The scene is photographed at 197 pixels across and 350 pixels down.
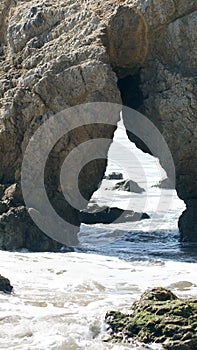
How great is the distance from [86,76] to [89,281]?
7806 mm

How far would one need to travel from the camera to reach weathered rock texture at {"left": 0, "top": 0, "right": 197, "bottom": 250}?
22.9 metres

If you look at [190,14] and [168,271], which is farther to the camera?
[190,14]

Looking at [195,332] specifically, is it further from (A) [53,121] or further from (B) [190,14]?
(B) [190,14]

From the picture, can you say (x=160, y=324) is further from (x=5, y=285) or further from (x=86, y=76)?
(x=86, y=76)

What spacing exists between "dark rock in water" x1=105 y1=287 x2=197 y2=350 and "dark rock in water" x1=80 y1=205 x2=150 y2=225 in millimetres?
A: 16451

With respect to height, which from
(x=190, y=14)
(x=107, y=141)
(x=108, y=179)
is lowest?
(x=108, y=179)

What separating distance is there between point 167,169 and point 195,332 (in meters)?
12.9

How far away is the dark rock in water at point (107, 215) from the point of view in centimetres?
3027

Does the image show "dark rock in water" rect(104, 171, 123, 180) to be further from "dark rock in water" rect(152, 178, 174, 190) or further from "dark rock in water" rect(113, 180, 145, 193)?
"dark rock in water" rect(113, 180, 145, 193)

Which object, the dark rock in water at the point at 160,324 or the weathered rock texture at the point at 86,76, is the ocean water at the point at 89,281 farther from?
the weathered rock texture at the point at 86,76

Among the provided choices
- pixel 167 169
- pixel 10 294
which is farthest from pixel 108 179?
pixel 10 294

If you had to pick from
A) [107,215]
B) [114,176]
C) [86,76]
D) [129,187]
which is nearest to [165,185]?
[129,187]

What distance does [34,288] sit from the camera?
17.0 m

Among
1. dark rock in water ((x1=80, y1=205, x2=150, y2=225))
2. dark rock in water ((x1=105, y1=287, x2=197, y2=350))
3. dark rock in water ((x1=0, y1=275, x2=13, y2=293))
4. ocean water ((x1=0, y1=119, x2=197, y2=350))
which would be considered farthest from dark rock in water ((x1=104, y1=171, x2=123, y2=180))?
dark rock in water ((x1=105, y1=287, x2=197, y2=350))
